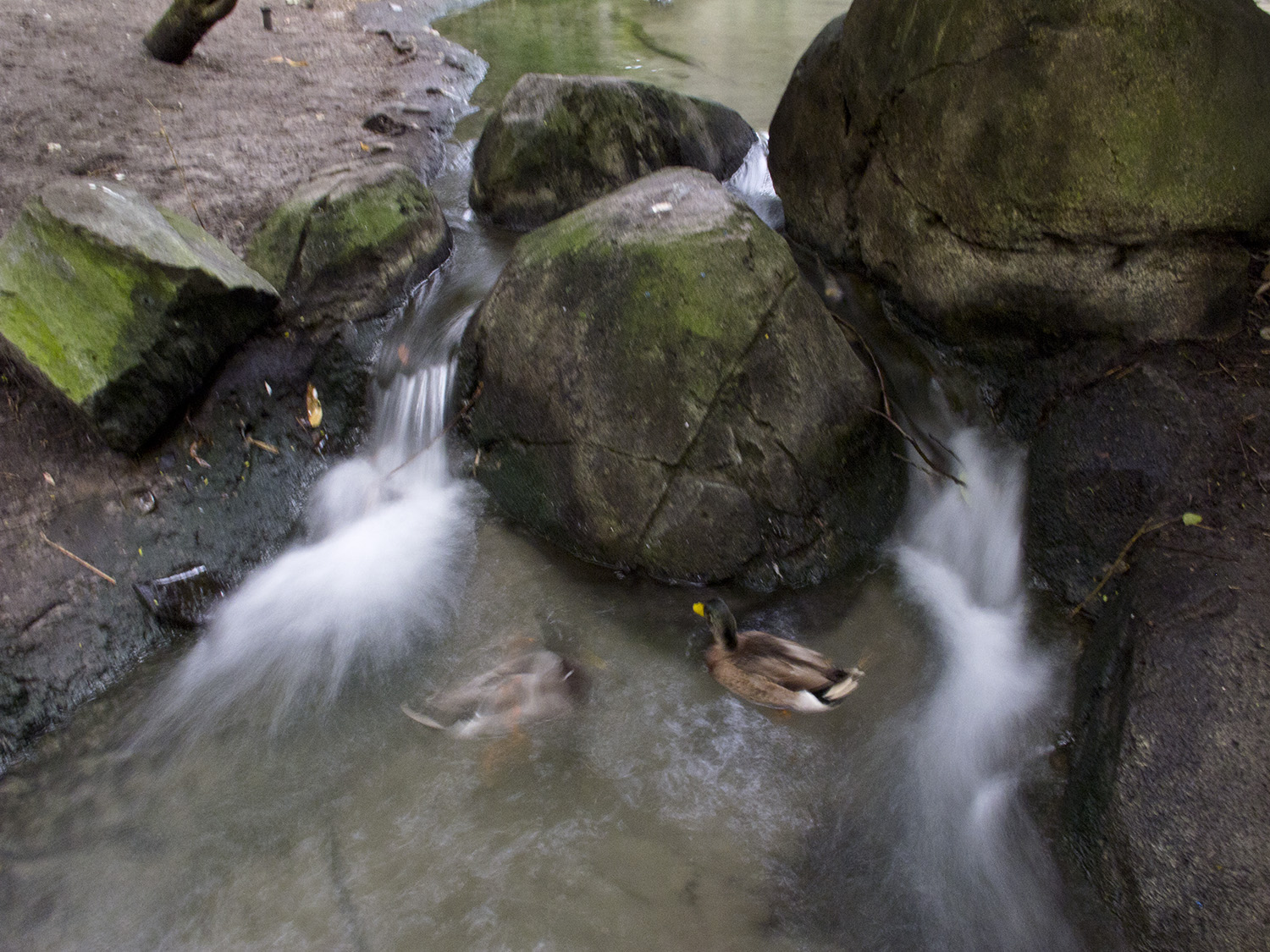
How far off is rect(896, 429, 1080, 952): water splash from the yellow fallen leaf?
3.20 m

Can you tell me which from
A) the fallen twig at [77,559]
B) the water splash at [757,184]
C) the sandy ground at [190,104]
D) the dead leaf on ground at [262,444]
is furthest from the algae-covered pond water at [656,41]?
the fallen twig at [77,559]

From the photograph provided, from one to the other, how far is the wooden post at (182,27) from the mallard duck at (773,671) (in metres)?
7.74

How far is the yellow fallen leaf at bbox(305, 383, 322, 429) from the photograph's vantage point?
15.0ft

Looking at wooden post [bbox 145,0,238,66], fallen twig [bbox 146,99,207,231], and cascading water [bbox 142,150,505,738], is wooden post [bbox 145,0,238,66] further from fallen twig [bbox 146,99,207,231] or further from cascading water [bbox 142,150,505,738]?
cascading water [bbox 142,150,505,738]

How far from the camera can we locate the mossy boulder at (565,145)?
6000 mm

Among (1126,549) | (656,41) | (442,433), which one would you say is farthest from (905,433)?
(656,41)

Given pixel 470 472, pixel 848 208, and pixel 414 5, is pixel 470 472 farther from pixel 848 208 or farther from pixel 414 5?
pixel 414 5

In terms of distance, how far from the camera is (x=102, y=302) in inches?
151

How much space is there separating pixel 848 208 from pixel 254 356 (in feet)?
11.8

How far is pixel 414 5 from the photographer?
11945 millimetres

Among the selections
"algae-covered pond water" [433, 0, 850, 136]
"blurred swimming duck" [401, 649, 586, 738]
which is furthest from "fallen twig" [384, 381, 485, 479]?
"algae-covered pond water" [433, 0, 850, 136]

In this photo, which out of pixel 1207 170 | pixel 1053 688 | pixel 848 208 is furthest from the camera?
pixel 848 208

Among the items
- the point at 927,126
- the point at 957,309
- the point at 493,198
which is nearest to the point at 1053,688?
the point at 957,309

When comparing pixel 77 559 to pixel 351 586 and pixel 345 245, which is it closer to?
pixel 351 586
